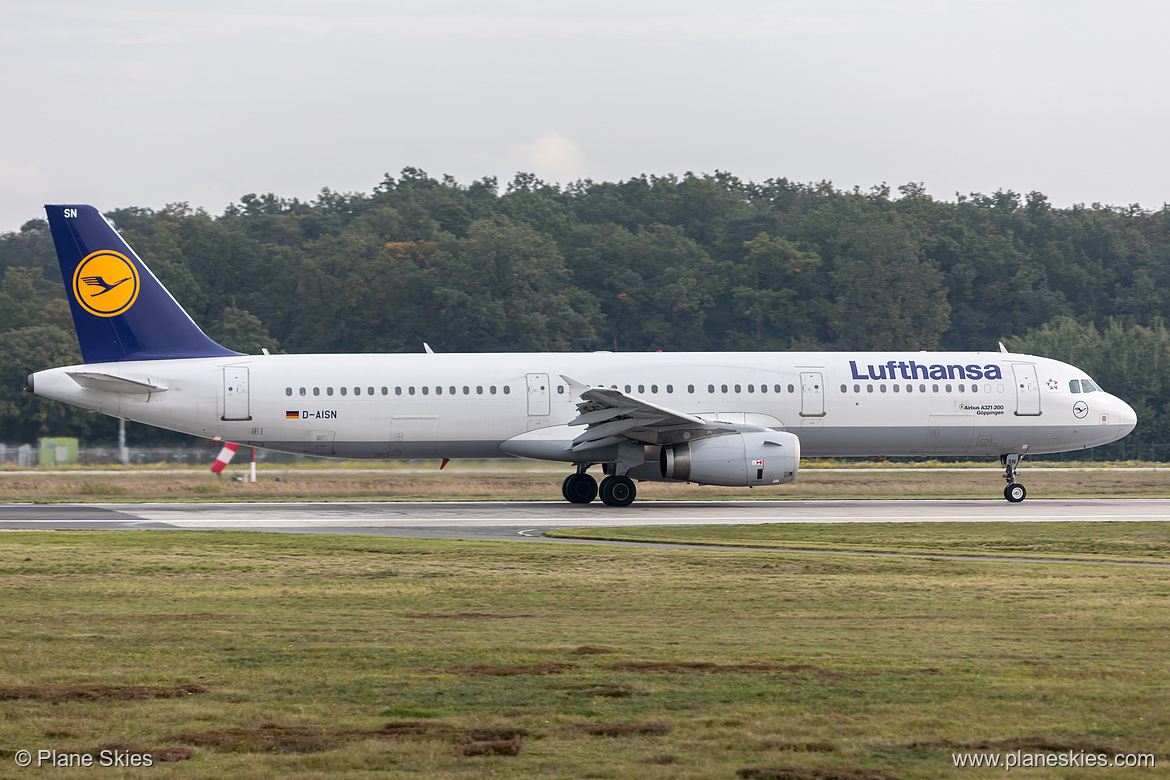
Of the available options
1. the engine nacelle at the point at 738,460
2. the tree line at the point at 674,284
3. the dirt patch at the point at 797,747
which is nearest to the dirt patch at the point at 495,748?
the dirt patch at the point at 797,747

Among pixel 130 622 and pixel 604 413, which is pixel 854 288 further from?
pixel 130 622

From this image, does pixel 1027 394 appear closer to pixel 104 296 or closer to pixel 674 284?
pixel 104 296

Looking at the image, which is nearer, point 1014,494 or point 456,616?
point 456,616

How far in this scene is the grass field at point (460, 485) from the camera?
32.5 metres

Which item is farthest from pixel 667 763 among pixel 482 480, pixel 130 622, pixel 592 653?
pixel 482 480

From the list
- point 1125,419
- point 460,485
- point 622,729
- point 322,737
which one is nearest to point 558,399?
point 460,485

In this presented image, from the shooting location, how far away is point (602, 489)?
28906 mm

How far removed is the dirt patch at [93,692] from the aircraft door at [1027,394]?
1020 inches

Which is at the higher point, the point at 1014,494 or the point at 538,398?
the point at 538,398

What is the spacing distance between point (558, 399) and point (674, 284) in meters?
46.5

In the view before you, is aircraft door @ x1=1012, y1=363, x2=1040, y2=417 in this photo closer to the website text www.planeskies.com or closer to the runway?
the runway

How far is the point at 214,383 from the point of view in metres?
28.8

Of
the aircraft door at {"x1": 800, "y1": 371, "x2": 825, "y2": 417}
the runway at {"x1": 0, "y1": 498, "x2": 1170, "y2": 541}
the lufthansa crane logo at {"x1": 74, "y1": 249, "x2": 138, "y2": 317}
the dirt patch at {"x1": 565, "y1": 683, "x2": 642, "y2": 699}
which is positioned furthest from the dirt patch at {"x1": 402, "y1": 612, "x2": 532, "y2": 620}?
the lufthansa crane logo at {"x1": 74, "y1": 249, "x2": 138, "y2": 317}

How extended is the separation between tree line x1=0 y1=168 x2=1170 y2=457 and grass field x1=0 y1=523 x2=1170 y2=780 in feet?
153
